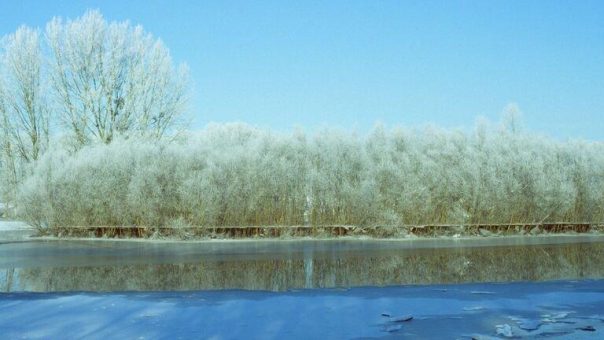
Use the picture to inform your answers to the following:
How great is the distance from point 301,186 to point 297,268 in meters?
10.3

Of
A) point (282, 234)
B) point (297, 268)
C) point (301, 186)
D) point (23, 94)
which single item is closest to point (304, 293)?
point (297, 268)

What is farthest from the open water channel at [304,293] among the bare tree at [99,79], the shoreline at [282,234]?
the bare tree at [99,79]

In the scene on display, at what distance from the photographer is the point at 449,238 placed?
2162 centimetres

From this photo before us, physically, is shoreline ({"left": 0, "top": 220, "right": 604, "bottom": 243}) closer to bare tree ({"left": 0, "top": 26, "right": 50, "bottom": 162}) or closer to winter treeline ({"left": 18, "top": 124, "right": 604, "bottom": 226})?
winter treeline ({"left": 18, "top": 124, "right": 604, "bottom": 226})

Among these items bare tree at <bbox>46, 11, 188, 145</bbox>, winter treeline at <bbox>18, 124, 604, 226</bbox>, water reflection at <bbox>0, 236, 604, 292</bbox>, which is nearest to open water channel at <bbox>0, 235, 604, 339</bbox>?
water reflection at <bbox>0, 236, 604, 292</bbox>

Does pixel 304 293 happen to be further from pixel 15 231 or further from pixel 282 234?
pixel 15 231

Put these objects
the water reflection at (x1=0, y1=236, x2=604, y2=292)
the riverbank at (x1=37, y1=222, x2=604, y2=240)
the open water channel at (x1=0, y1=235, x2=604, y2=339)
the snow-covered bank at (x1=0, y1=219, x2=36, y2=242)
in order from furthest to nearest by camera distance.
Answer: the snow-covered bank at (x1=0, y1=219, x2=36, y2=242) < the riverbank at (x1=37, y1=222, x2=604, y2=240) < the water reflection at (x1=0, y1=236, x2=604, y2=292) < the open water channel at (x1=0, y1=235, x2=604, y2=339)

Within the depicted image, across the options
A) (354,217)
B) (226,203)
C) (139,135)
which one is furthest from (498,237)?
(139,135)

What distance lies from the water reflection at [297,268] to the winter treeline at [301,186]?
16.5 ft

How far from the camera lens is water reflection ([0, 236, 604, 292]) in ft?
35.1

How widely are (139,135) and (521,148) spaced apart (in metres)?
20.1

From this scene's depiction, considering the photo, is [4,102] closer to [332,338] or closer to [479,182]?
[479,182]

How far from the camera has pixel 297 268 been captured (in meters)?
12.7

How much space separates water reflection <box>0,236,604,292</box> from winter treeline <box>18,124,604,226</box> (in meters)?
5.03
